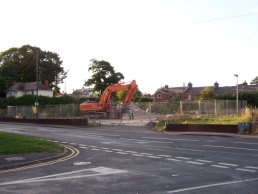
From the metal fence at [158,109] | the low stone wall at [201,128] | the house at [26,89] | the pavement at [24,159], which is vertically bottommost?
the pavement at [24,159]

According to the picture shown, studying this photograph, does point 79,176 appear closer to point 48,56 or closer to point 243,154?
point 243,154

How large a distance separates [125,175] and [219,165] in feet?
11.2

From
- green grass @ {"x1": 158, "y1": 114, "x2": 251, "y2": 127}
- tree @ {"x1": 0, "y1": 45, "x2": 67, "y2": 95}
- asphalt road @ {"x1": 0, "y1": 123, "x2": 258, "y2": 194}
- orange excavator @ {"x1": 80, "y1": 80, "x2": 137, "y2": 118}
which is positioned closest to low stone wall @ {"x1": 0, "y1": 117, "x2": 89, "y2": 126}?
orange excavator @ {"x1": 80, "y1": 80, "x2": 137, "y2": 118}

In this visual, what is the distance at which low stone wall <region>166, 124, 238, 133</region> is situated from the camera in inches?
1123

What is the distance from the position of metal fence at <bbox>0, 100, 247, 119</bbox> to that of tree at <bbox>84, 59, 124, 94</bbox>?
37640mm

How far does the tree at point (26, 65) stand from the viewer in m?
98.9

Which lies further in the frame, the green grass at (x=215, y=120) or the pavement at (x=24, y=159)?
the green grass at (x=215, y=120)

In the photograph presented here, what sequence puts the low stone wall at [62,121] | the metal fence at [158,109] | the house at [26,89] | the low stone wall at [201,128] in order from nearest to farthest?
1. the low stone wall at [201,128]
2. the metal fence at [158,109]
3. the low stone wall at [62,121]
4. the house at [26,89]

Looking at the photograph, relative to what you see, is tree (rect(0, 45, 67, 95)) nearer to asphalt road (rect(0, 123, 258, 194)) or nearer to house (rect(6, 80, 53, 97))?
house (rect(6, 80, 53, 97))

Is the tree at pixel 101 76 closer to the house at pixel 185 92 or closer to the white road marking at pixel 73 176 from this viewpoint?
the house at pixel 185 92

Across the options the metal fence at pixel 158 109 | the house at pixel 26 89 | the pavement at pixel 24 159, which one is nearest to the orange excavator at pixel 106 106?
the metal fence at pixel 158 109

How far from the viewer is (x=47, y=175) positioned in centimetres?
1234

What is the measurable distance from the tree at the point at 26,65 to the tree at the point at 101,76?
10.5m

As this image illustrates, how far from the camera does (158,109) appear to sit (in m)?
43.7
